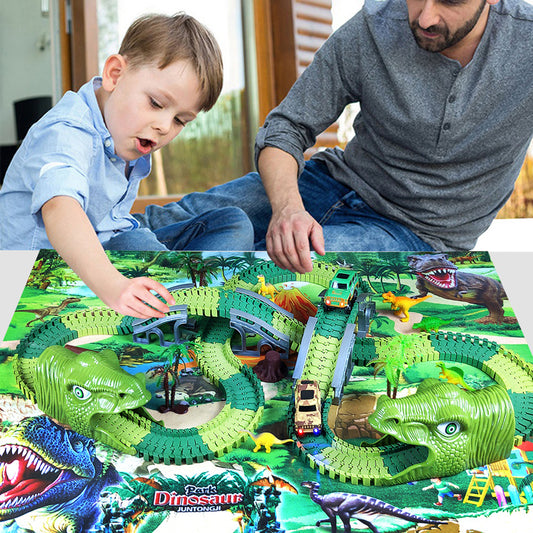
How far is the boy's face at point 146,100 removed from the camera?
1.06 meters

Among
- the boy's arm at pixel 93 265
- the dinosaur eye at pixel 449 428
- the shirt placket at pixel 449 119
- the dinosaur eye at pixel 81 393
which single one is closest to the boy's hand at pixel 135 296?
the boy's arm at pixel 93 265

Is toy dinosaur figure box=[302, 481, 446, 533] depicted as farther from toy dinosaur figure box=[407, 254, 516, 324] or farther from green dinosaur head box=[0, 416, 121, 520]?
toy dinosaur figure box=[407, 254, 516, 324]

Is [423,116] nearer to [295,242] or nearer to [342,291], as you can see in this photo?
[295,242]

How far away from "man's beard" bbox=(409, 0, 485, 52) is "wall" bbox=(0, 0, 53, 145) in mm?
1875

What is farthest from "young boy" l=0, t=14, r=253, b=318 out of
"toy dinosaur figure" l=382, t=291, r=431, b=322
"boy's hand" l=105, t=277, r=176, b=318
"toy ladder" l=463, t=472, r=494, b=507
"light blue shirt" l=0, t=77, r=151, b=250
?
"toy ladder" l=463, t=472, r=494, b=507

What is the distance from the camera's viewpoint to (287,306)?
0.99 metres

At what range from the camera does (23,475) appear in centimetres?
66

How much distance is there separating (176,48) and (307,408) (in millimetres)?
623

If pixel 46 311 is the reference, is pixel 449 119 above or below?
above

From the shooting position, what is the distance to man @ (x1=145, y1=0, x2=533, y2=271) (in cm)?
125

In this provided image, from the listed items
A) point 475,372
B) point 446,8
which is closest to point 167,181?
point 446,8

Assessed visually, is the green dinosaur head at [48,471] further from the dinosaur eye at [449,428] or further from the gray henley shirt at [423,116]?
the gray henley shirt at [423,116]

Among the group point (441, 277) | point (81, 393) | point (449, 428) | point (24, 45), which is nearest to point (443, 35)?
point (441, 277)

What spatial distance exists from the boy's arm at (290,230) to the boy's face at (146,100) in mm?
218
